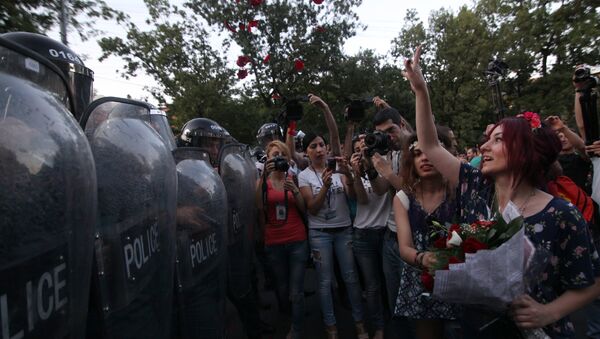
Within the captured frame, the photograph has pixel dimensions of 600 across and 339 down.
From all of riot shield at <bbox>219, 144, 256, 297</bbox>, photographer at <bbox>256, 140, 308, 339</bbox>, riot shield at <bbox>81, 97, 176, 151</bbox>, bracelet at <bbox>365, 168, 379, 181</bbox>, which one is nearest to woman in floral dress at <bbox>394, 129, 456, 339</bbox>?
bracelet at <bbox>365, 168, 379, 181</bbox>

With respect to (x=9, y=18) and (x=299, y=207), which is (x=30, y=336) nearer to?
(x=9, y=18)

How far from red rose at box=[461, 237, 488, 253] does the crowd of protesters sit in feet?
0.75

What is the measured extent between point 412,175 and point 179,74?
59.3 ft

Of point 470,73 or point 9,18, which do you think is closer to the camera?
point 9,18

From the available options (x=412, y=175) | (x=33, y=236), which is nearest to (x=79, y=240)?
(x=33, y=236)

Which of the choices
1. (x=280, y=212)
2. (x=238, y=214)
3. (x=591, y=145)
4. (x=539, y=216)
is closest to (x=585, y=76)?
(x=591, y=145)

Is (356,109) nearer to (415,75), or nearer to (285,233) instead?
(285,233)

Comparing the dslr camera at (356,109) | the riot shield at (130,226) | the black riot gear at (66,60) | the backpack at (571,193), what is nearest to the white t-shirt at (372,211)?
the dslr camera at (356,109)

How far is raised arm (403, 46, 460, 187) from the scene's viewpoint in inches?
88.7

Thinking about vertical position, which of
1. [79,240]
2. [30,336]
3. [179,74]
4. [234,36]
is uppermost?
[234,36]

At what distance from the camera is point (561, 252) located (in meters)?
1.74

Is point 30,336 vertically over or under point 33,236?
under

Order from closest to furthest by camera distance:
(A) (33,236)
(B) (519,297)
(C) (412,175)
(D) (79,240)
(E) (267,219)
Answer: (A) (33,236)
(D) (79,240)
(B) (519,297)
(C) (412,175)
(E) (267,219)

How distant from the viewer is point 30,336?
0.80 meters
